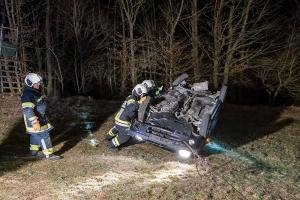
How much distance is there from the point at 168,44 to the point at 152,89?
14299 millimetres

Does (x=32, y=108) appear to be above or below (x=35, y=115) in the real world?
above

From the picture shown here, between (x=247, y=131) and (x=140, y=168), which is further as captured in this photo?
(x=247, y=131)

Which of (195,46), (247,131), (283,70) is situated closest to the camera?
(247,131)

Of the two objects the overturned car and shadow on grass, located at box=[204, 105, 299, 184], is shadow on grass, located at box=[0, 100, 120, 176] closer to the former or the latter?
the overturned car

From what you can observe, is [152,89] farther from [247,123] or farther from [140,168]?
[247,123]

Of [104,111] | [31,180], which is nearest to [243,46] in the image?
[104,111]

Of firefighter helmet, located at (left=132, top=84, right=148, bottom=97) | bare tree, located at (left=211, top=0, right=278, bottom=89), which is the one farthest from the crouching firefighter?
bare tree, located at (left=211, top=0, right=278, bottom=89)

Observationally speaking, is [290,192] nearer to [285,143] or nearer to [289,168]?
[289,168]

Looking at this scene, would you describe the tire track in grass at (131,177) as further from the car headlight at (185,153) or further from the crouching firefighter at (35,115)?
the crouching firefighter at (35,115)

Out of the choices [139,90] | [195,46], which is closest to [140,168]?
[139,90]

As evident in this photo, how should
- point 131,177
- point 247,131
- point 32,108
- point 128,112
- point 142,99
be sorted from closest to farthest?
1. point 131,177
2. point 32,108
3. point 128,112
4. point 142,99
5. point 247,131

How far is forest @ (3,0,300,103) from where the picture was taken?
24.1 metres

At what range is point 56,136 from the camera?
12406 mm

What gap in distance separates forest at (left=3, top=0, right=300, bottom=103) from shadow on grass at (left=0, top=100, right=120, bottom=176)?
19.0 feet
